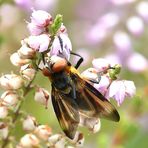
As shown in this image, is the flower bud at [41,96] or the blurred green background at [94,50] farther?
the blurred green background at [94,50]

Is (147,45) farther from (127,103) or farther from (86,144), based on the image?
(86,144)

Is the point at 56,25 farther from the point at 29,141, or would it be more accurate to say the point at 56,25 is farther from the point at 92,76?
the point at 29,141

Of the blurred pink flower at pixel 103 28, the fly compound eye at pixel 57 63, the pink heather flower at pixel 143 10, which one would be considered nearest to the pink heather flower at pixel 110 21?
the blurred pink flower at pixel 103 28

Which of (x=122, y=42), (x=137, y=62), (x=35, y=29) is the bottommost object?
(x=35, y=29)

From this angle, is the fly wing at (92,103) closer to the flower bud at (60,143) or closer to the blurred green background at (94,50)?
the flower bud at (60,143)

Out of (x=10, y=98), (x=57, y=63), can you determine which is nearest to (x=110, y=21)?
(x=57, y=63)

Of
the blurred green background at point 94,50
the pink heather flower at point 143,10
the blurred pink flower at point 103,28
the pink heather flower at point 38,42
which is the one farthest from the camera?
the blurred pink flower at point 103,28

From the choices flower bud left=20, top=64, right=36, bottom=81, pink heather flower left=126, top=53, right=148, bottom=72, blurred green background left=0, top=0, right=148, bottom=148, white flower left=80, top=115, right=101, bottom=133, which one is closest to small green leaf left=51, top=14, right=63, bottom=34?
flower bud left=20, top=64, right=36, bottom=81
